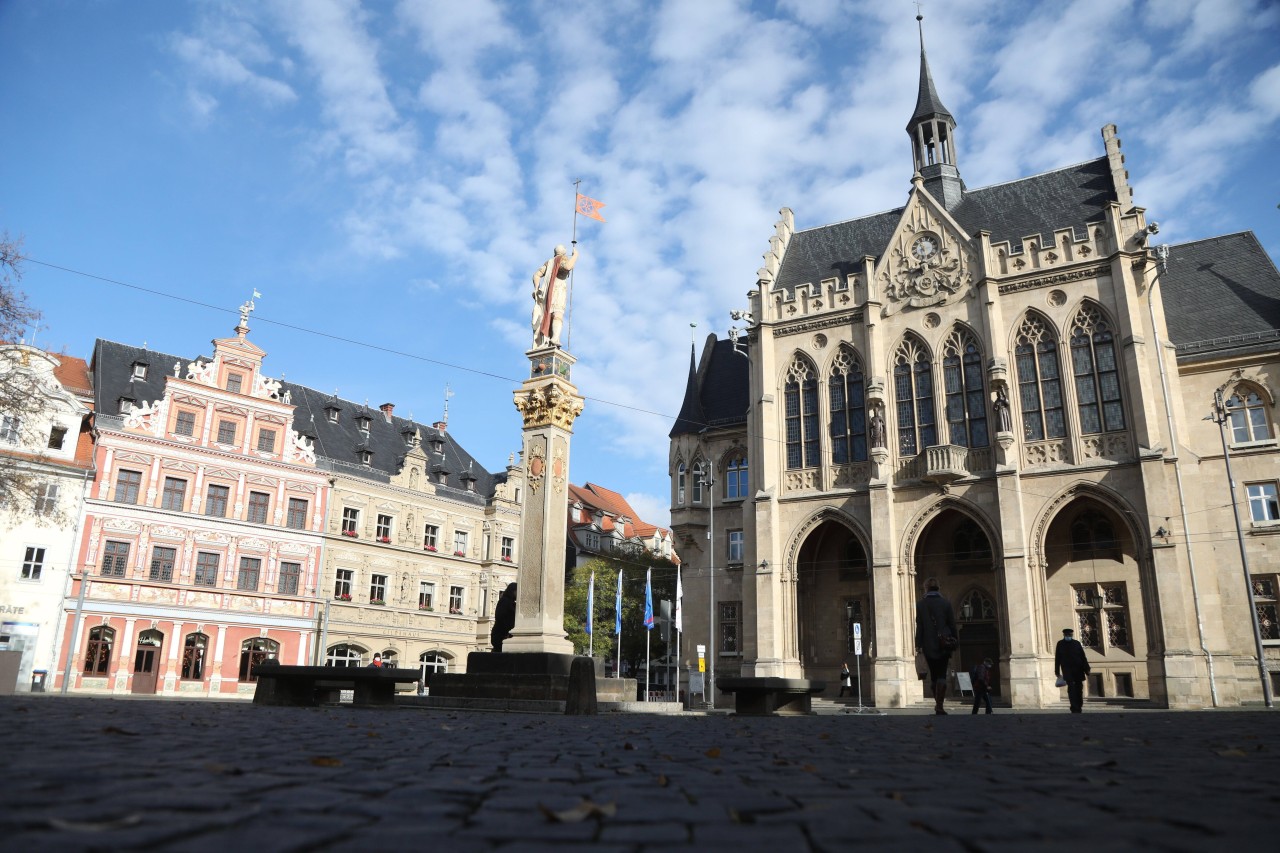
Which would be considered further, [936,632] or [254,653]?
[254,653]

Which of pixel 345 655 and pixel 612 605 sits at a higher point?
pixel 612 605

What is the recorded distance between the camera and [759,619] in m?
32.8

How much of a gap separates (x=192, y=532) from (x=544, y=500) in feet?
92.5

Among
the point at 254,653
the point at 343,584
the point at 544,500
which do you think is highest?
the point at 343,584

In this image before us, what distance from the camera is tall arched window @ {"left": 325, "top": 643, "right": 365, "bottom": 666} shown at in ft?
135

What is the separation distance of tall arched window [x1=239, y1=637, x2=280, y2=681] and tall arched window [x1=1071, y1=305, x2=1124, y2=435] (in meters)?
33.9

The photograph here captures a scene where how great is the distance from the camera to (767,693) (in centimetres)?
1556

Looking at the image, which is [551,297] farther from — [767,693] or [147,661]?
[147,661]

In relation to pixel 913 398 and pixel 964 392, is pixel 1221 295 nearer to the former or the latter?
pixel 964 392

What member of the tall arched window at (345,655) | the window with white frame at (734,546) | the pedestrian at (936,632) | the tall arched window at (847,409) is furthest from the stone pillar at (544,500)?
the tall arched window at (345,655)

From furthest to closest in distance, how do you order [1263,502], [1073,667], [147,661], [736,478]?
[736,478] → [147,661] → [1263,502] → [1073,667]

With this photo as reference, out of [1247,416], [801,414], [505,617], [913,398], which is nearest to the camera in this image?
[505,617]

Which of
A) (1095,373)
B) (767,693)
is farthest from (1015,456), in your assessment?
(767,693)

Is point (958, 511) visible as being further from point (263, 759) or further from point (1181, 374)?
point (263, 759)
